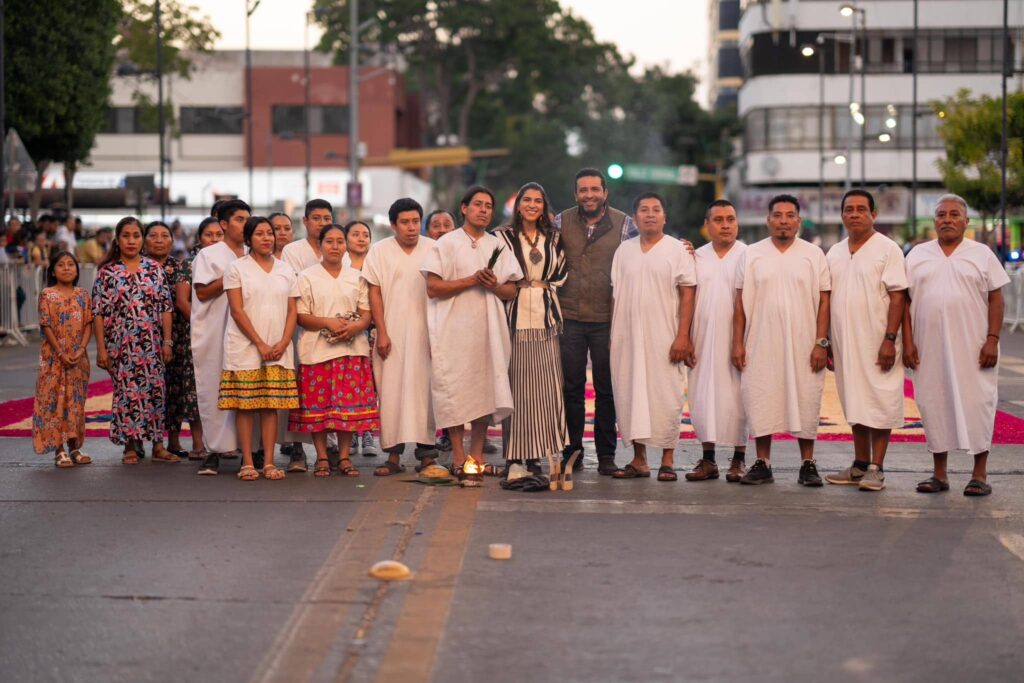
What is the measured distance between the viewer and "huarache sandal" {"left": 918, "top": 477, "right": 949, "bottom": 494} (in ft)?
31.8

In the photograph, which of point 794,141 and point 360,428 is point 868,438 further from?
point 794,141

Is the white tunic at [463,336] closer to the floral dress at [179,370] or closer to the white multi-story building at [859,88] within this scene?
the floral dress at [179,370]

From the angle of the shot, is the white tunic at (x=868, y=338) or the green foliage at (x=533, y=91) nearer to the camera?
the white tunic at (x=868, y=338)

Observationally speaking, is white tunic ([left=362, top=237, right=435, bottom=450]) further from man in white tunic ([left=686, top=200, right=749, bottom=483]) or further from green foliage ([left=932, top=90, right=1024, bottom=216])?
green foliage ([left=932, top=90, right=1024, bottom=216])

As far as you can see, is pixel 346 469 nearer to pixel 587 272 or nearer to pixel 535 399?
pixel 535 399

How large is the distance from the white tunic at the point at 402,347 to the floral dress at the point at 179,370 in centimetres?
151

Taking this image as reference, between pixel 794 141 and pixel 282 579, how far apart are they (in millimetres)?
70924

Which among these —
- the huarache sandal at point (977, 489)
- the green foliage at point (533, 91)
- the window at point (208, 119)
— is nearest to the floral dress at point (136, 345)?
the huarache sandal at point (977, 489)

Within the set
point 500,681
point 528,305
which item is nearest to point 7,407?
point 528,305

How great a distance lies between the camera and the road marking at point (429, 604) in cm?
563

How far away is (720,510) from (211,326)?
3.76 m

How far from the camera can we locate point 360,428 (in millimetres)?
10289

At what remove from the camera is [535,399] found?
9.86 m

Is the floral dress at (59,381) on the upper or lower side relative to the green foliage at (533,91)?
lower
